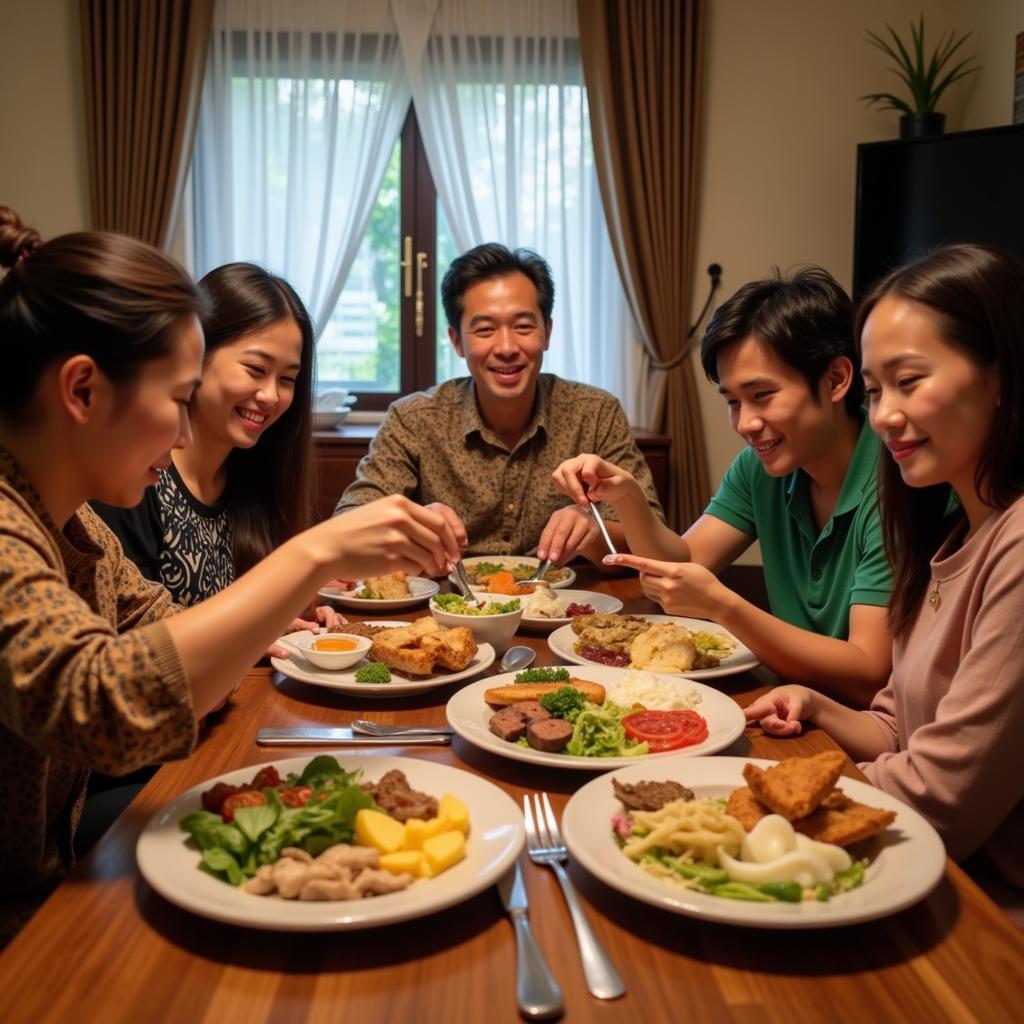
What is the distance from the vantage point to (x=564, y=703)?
140 cm

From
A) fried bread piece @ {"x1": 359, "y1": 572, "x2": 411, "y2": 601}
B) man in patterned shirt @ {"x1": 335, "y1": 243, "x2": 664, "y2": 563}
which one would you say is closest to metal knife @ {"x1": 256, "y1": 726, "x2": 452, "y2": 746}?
fried bread piece @ {"x1": 359, "y1": 572, "x2": 411, "y2": 601}

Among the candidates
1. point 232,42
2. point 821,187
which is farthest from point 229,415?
point 821,187

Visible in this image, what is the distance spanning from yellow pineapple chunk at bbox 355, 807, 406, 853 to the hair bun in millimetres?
823

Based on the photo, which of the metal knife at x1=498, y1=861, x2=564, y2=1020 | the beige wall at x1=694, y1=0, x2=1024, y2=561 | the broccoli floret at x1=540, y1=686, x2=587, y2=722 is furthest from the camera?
the beige wall at x1=694, y1=0, x2=1024, y2=561

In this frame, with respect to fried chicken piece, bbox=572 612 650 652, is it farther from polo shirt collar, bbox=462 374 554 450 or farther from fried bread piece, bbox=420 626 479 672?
polo shirt collar, bbox=462 374 554 450

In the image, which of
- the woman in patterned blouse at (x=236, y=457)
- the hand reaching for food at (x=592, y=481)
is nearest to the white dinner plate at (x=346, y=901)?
the woman in patterned blouse at (x=236, y=457)

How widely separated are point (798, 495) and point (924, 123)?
309 centimetres

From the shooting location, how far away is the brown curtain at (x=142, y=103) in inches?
179

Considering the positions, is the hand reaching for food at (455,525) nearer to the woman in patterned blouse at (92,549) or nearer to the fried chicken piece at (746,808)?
the woman in patterned blouse at (92,549)

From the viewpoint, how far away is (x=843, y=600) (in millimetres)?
2090

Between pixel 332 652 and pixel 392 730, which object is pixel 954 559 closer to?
pixel 392 730

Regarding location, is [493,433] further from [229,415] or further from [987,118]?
[987,118]

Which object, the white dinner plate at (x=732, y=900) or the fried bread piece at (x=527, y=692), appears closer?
the white dinner plate at (x=732, y=900)

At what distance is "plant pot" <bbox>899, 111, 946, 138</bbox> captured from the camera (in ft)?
14.9
